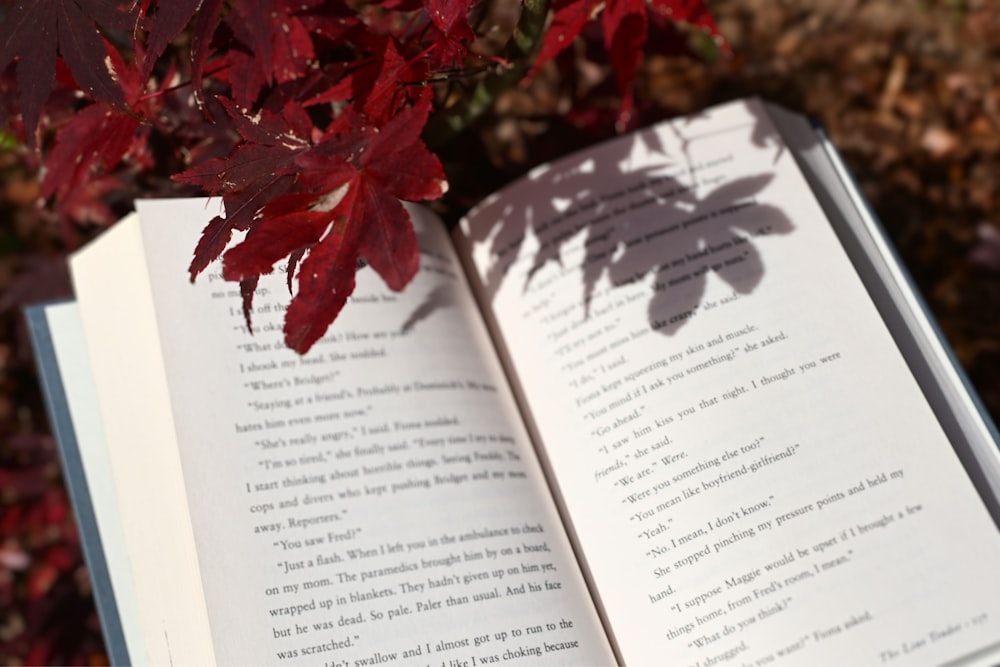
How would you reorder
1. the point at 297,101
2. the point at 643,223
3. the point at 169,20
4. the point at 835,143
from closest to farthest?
the point at 169,20, the point at 297,101, the point at 643,223, the point at 835,143

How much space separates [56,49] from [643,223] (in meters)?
0.55

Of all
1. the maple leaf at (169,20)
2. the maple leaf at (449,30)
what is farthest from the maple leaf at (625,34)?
the maple leaf at (169,20)

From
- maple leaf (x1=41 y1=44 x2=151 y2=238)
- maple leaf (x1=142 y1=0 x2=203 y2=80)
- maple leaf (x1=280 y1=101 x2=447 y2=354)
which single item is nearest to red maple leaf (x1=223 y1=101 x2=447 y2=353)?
maple leaf (x1=280 y1=101 x2=447 y2=354)

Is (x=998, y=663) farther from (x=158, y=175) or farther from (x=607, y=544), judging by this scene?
(x=158, y=175)

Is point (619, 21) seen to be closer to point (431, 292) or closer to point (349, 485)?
point (431, 292)

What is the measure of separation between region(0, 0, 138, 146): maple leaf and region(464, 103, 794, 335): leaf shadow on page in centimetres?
41

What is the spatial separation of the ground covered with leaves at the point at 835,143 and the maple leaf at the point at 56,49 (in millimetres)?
508

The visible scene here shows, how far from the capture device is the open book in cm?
79

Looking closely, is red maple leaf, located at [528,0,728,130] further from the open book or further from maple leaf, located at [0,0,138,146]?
maple leaf, located at [0,0,138,146]

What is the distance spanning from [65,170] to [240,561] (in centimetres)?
42

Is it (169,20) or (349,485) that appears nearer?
(169,20)

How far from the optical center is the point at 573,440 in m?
0.90

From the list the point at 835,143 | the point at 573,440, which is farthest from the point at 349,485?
the point at 835,143

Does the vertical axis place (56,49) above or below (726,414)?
Answer: above
